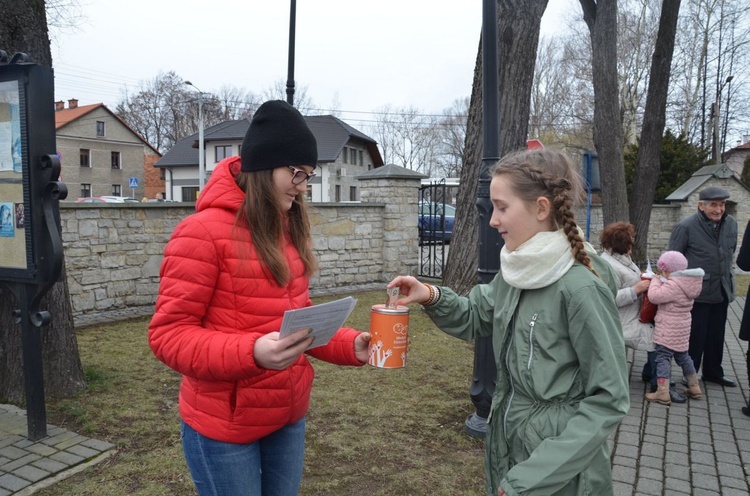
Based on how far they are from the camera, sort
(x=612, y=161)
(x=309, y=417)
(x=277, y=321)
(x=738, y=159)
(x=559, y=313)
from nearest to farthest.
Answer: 1. (x=559, y=313)
2. (x=277, y=321)
3. (x=309, y=417)
4. (x=612, y=161)
5. (x=738, y=159)

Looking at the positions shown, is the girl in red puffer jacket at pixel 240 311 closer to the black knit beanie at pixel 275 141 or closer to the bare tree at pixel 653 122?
the black knit beanie at pixel 275 141

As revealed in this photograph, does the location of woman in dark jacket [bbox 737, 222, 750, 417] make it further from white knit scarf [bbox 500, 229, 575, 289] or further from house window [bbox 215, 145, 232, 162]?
house window [bbox 215, 145, 232, 162]

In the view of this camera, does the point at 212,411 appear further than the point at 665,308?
No

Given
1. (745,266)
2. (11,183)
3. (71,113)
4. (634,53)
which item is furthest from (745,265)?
(71,113)

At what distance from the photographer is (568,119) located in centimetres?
4547

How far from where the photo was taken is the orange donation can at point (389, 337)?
210cm

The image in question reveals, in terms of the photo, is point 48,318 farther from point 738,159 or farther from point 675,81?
point 738,159

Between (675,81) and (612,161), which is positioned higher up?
(675,81)

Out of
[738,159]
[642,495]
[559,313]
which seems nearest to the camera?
[559,313]

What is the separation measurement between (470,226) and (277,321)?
21.5ft

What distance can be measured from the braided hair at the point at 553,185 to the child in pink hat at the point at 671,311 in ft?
12.9

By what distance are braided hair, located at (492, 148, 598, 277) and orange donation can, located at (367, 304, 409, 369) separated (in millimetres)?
583

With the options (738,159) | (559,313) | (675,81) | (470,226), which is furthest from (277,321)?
(738,159)

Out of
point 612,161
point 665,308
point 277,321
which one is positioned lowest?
point 665,308
